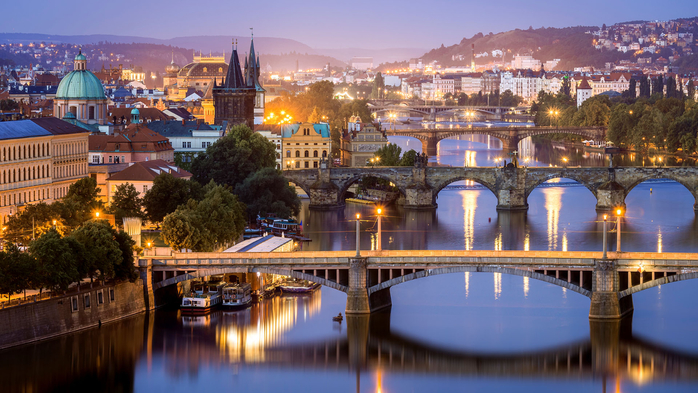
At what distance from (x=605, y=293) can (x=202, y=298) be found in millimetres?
14166

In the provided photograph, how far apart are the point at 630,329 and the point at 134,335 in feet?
54.3

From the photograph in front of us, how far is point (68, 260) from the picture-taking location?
4097 centimetres

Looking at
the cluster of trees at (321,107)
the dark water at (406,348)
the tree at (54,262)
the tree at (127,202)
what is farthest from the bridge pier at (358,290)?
the cluster of trees at (321,107)

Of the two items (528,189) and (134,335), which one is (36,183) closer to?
(134,335)

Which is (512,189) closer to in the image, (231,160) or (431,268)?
(231,160)

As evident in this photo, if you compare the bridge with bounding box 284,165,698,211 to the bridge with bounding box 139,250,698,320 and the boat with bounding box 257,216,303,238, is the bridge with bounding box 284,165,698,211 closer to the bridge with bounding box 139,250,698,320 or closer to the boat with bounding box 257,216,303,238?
the boat with bounding box 257,216,303,238

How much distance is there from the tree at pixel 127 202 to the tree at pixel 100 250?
11641mm

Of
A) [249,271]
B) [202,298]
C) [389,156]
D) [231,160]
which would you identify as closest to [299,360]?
[249,271]

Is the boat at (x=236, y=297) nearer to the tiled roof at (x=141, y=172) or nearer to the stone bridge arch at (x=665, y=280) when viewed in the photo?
the stone bridge arch at (x=665, y=280)

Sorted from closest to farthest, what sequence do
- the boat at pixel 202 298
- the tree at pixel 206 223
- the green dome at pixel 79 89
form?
the boat at pixel 202 298 → the tree at pixel 206 223 → the green dome at pixel 79 89

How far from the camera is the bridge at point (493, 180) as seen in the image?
77.6m

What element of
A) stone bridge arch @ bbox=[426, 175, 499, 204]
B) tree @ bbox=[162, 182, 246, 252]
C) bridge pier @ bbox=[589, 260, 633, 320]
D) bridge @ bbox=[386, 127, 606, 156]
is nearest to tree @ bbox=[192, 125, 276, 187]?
stone bridge arch @ bbox=[426, 175, 499, 204]

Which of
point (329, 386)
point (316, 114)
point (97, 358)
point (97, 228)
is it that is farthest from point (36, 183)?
point (316, 114)

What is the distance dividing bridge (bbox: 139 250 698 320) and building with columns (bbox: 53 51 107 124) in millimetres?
44837
